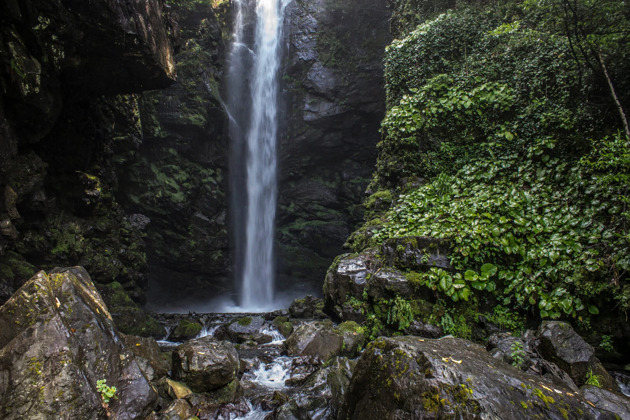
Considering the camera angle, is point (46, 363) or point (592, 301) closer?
point (46, 363)

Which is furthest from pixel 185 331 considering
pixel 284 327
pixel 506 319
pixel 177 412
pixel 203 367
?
pixel 506 319

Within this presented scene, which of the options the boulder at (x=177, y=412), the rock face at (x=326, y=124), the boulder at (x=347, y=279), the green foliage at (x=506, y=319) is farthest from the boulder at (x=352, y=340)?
the rock face at (x=326, y=124)

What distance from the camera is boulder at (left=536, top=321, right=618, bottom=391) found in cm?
336

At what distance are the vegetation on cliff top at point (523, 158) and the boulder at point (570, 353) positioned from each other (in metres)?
0.72

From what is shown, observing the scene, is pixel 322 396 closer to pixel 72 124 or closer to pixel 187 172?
pixel 72 124

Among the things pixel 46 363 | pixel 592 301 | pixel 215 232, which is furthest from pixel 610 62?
pixel 215 232

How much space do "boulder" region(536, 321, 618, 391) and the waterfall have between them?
52.0 feet

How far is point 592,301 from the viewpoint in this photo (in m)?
4.20

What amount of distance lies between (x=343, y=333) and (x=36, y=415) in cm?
464

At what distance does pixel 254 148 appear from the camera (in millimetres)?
19094

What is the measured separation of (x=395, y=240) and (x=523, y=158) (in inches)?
119

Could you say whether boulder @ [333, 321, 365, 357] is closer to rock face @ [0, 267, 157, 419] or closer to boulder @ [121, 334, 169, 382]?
boulder @ [121, 334, 169, 382]

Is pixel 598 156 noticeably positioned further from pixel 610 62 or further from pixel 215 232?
pixel 215 232

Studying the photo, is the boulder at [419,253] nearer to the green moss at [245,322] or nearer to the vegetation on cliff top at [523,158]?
the vegetation on cliff top at [523,158]
